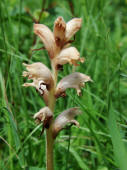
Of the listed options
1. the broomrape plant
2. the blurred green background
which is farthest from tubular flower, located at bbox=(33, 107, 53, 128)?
the blurred green background

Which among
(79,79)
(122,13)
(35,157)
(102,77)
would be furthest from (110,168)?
(122,13)

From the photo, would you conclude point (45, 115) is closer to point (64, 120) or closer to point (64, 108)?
point (64, 120)

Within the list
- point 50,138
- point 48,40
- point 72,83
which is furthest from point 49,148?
point 48,40

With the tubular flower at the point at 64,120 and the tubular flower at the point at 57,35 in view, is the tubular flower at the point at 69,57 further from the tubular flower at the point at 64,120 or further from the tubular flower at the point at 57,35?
the tubular flower at the point at 64,120

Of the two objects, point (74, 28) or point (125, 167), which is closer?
point (125, 167)

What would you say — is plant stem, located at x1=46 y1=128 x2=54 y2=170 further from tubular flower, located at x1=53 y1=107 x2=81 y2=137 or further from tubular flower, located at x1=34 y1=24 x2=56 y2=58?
tubular flower, located at x1=34 y1=24 x2=56 y2=58

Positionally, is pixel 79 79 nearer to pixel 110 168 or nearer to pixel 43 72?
pixel 43 72

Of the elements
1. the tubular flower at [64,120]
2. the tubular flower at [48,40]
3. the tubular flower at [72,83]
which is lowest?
the tubular flower at [64,120]

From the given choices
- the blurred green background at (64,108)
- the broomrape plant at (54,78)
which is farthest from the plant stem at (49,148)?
the blurred green background at (64,108)
